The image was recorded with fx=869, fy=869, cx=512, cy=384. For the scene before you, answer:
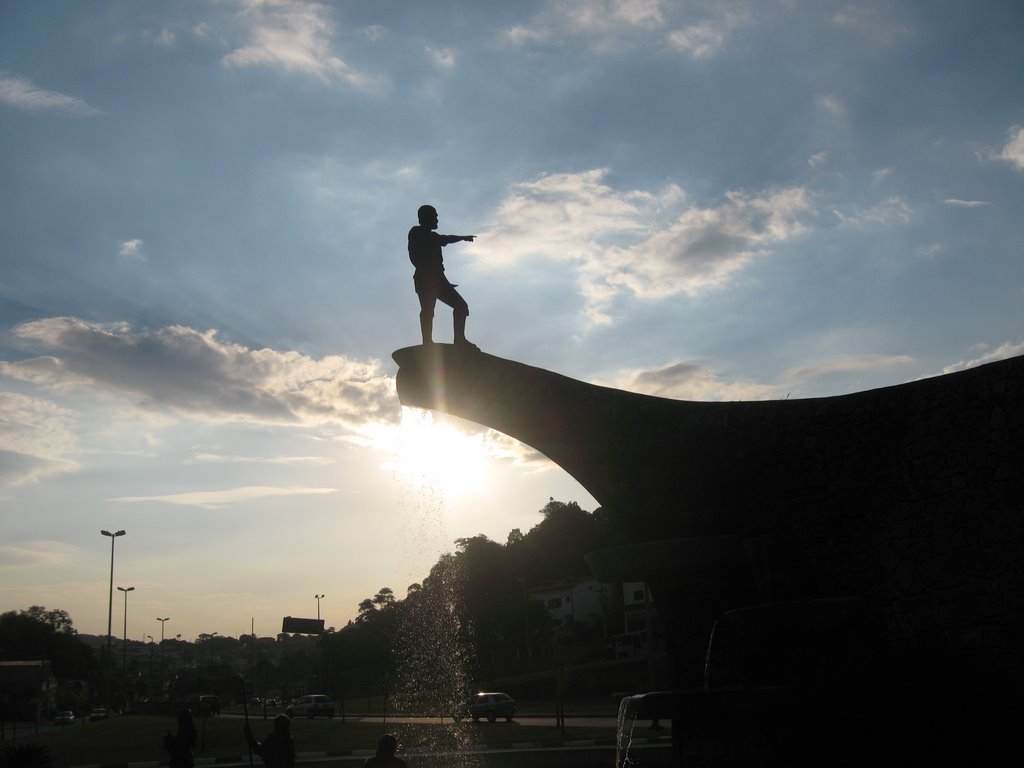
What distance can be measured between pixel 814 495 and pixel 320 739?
2295cm

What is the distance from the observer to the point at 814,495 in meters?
9.41

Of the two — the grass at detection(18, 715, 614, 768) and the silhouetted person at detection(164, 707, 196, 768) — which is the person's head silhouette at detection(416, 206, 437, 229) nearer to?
the silhouetted person at detection(164, 707, 196, 768)

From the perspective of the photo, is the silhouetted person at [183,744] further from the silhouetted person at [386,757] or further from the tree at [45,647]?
the tree at [45,647]

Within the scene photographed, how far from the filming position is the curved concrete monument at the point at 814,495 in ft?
26.8

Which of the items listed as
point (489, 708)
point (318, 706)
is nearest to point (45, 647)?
point (318, 706)

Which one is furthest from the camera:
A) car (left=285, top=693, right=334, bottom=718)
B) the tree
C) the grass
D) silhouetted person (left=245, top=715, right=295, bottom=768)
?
the tree

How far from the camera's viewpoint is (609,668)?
54625 mm

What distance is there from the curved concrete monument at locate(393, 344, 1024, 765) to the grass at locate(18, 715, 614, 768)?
14596 mm

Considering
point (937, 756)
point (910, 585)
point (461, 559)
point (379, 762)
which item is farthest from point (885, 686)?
point (461, 559)

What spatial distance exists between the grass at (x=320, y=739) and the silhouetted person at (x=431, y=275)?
48.1 ft

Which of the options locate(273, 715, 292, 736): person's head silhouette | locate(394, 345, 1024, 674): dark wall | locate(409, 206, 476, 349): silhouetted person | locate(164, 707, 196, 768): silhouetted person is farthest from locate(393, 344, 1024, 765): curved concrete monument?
locate(164, 707, 196, 768): silhouetted person

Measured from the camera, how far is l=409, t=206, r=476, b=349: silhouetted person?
12.1 m

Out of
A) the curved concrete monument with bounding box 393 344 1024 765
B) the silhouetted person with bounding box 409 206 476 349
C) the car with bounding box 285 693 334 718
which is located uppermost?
the silhouetted person with bounding box 409 206 476 349

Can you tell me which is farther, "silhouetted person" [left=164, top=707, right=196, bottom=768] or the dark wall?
"silhouetted person" [left=164, top=707, right=196, bottom=768]
